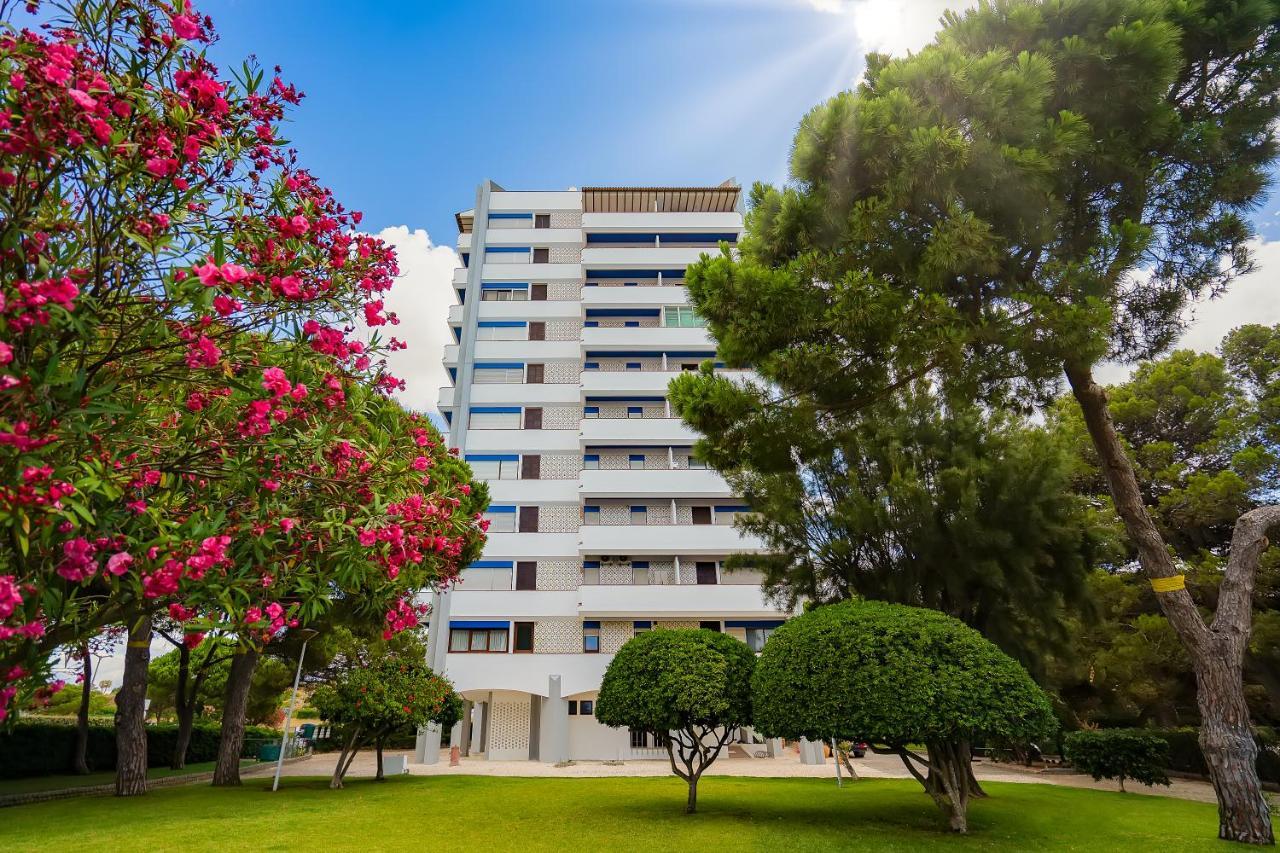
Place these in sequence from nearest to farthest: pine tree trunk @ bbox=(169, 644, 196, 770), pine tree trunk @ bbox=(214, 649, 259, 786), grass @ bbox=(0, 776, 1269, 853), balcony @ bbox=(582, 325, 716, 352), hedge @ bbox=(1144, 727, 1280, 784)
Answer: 1. grass @ bbox=(0, 776, 1269, 853)
2. pine tree trunk @ bbox=(214, 649, 259, 786)
3. hedge @ bbox=(1144, 727, 1280, 784)
4. pine tree trunk @ bbox=(169, 644, 196, 770)
5. balcony @ bbox=(582, 325, 716, 352)

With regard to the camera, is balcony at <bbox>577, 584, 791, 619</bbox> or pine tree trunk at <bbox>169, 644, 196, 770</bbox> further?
balcony at <bbox>577, 584, 791, 619</bbox>

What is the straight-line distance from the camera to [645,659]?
429 inches

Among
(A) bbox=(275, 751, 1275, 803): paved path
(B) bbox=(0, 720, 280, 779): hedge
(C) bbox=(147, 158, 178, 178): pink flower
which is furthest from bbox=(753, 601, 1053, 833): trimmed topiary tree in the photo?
(B) bbox=(0, 720, 280, 779): hedge

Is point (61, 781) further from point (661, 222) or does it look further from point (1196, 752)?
point (1196, 752)

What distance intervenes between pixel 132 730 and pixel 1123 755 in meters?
22.1

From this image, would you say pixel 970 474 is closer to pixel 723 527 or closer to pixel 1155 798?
pixel 1155 798

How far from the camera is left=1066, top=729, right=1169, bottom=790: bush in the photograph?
1479 cm

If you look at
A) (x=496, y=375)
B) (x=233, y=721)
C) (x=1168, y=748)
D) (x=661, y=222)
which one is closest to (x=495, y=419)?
(x=496, y=375)

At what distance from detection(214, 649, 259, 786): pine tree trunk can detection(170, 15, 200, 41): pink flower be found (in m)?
15.9

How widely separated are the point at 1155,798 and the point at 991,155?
1444 cm

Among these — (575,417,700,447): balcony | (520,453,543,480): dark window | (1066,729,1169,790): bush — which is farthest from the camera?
(575,417,700,447): balcony

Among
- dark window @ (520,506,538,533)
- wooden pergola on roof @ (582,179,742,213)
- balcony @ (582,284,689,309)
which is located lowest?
dark window @ (520,506,538,533)

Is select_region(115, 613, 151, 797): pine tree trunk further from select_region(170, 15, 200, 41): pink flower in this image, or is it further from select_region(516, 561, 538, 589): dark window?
select_region(170, 15, 200, 41): pink flower

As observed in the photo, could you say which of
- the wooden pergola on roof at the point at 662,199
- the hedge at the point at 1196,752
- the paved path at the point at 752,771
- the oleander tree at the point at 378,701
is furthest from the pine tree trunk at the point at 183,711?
the hedge at the point at 1196,752
